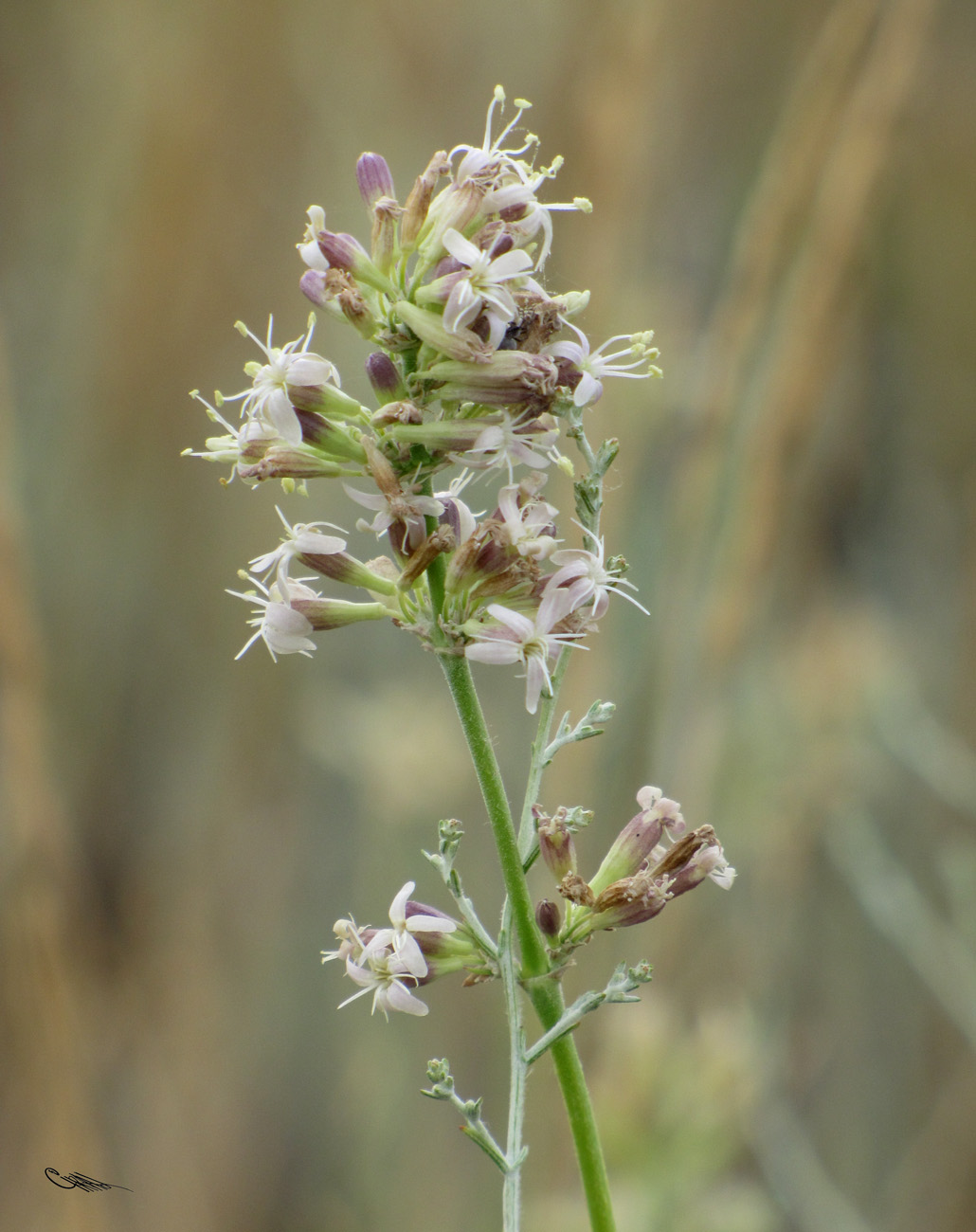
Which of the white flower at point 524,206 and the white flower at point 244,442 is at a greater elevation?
the white flower at point 524,206

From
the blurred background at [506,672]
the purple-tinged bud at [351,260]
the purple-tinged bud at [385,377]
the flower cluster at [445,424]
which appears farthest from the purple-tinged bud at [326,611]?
the blurred background at [506,672]

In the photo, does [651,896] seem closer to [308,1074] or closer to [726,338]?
[726,338]

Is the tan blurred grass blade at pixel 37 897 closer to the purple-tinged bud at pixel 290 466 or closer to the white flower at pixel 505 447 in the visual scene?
the purple-tinged bud at pixel 290 466

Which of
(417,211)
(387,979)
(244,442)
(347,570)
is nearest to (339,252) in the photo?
(417,211)

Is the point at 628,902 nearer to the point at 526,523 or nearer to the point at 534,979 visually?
the point at 534,979
